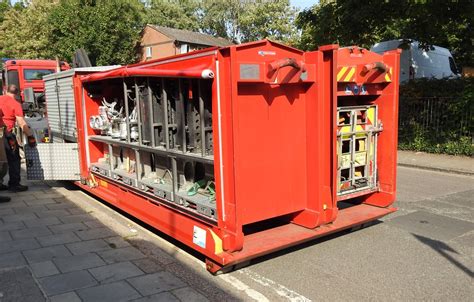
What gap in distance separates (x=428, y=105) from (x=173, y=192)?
32.5 feet

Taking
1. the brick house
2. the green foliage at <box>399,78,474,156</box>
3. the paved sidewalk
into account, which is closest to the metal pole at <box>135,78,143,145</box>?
the paved sidewalk

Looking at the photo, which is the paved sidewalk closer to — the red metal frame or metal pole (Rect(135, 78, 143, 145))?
the red metal frame

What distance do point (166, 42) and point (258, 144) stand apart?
4437 cm

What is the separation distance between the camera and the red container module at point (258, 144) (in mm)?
3971

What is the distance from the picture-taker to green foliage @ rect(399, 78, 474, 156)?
37.0 ft

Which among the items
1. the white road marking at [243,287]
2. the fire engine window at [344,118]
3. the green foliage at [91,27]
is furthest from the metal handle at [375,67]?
the green foliage at [91,27]

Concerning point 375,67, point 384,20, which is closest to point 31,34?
point 384,20

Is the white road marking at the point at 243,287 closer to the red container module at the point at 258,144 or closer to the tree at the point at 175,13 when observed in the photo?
the red container module at the point at 258,144

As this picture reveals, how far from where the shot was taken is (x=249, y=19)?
1992 inches

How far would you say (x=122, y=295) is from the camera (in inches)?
146

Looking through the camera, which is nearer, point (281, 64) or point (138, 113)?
point (281, 64)

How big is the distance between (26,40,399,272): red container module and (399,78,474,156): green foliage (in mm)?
7161

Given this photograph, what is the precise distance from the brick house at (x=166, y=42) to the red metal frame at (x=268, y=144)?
136 feet

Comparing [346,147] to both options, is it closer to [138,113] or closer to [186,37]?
[138,113]
